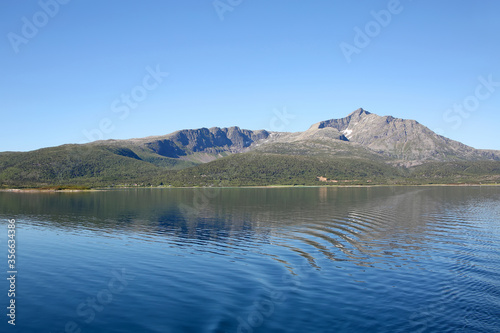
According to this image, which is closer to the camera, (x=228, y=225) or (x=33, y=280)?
(x=33, y=280)

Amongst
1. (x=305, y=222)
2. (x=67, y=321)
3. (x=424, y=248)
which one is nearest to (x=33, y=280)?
(x=67, y=321)

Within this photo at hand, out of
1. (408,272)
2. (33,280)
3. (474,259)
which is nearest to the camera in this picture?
(33,280)

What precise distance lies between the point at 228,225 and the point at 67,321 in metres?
50.6

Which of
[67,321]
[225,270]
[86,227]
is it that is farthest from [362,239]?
[86,227]

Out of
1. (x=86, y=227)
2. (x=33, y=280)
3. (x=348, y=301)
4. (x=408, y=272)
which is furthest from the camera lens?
(x=86, y=227)

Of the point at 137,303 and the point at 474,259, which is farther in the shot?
the point at 474,259

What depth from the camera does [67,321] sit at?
25.1m

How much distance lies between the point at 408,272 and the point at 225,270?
19.9m

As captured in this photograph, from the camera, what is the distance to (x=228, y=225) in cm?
7494

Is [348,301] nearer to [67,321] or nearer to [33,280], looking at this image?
[67,321]

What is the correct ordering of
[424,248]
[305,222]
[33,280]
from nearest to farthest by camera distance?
1. [33,280]
2. [424,248]
3. [305,222]

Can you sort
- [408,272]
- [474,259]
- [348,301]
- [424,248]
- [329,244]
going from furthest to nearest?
[329,244]
[424,248]
[474,259]
[408,272]
[348,301]

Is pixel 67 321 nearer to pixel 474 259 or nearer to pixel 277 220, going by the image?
pixel 474 259

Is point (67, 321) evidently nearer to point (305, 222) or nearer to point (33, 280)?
point (33, 280)
